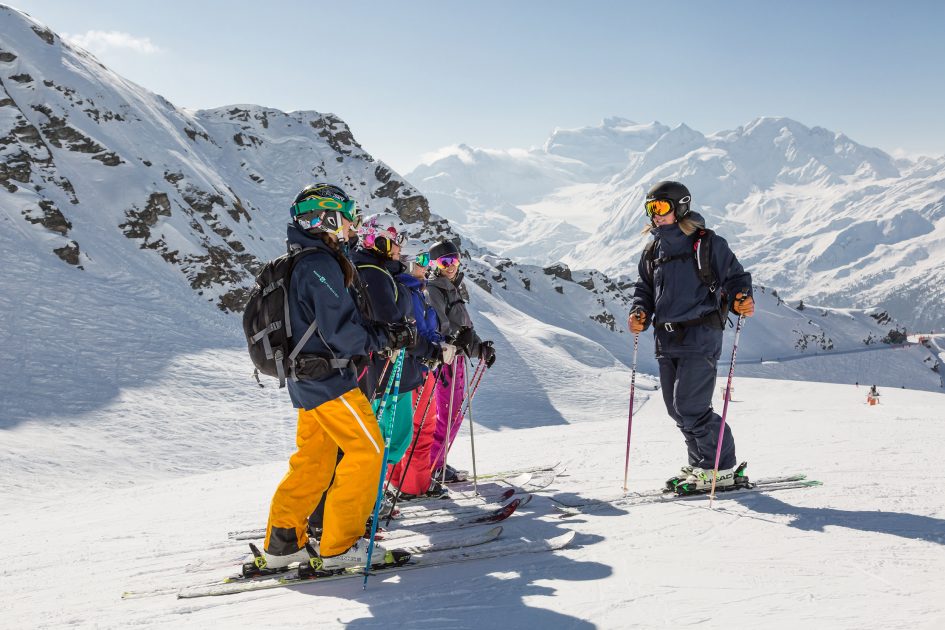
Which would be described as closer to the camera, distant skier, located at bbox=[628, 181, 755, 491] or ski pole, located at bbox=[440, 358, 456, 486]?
distant skier, located at bbox=[628, 181, 755, 491]

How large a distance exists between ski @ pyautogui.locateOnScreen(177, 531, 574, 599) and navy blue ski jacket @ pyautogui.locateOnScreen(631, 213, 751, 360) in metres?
2.18

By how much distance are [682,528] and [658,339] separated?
195cm

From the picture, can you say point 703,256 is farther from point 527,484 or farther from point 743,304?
point 527,484

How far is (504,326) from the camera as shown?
4666cm

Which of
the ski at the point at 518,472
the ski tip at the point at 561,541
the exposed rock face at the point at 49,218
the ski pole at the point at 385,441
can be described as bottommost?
the ski at the point at 518,472

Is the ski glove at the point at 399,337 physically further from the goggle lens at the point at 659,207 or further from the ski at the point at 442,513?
the goggle lens at the point at 659,207

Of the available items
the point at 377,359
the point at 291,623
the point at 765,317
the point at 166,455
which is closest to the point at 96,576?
the point at 291,623

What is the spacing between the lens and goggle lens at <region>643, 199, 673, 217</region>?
227 inches

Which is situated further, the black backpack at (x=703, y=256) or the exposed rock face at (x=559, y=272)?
the exposed rock face at (x=559, y=272)

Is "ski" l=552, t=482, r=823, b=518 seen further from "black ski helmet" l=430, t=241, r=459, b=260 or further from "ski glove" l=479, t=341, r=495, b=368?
"black ski helmet" l=430, t=241, r=459, b=260

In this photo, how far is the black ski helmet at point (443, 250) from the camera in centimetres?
728

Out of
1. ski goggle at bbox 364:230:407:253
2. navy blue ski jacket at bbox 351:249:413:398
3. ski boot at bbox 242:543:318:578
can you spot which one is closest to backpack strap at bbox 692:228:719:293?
navy blue ski jacket at bbox 351:249:413:398

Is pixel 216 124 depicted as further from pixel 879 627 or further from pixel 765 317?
pixel 765 317

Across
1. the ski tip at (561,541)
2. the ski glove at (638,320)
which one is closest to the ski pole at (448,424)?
the ski glove at (638,320)
